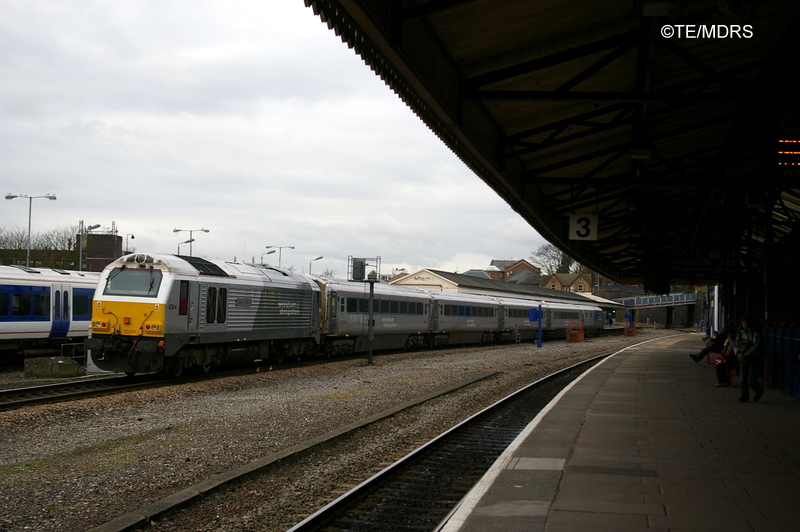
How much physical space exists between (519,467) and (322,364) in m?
16.1

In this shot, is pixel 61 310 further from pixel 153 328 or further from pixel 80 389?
pixel 80 389

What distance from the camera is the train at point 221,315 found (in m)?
16.8

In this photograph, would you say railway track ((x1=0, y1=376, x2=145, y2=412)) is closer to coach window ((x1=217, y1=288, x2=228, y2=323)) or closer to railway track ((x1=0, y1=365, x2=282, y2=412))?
railway track ((x1=0, y1=365, x2=282, y2=412))

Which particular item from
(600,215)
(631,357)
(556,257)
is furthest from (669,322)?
(600,215)

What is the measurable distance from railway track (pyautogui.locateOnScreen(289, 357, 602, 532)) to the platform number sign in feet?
19.1

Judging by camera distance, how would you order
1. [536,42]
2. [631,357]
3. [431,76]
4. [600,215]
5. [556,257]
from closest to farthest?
[431,76] → [536,42] → [600,215] → [631,357] → [556,257]

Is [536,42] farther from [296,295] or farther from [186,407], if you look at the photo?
[296,295]

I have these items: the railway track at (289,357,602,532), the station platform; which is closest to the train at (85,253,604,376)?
the railway track at (289,357,602,532)

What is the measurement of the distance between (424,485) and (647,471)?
7.71 feet

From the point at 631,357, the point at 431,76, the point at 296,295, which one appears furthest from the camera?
the point at 631,357

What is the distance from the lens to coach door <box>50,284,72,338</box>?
22.3m

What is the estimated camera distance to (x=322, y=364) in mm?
23750

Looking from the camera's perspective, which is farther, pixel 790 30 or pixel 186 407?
pixel 186 407

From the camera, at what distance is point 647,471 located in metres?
7.86
